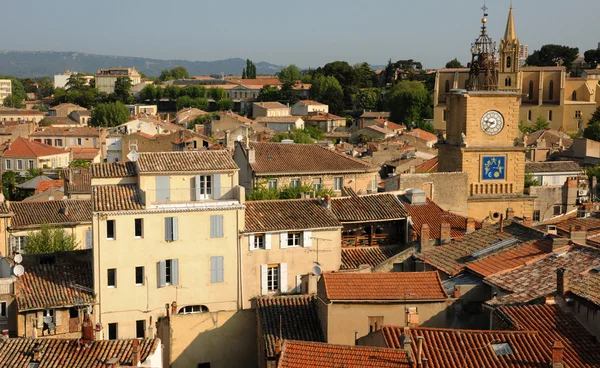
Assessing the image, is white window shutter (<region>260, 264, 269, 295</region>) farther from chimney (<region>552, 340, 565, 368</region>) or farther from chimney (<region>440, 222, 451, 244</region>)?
chimney (<region>552, 340, 565, 368</region>)

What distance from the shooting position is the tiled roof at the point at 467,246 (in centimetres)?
2727

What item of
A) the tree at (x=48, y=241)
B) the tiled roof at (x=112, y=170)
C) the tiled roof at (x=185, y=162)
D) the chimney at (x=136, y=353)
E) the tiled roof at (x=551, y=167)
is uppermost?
the tiled roof at (x=185, y=162)

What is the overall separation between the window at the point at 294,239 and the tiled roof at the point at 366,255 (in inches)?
68.0

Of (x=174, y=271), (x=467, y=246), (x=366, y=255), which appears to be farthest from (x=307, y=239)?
(x=467, y=246)

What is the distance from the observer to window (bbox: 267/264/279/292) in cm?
2977

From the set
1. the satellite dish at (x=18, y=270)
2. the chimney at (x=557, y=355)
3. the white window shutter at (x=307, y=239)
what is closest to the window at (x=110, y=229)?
the satellite dish at (x=18, y=270)

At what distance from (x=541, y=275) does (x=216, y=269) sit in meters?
10.5

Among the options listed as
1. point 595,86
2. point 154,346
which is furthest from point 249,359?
point 595,86

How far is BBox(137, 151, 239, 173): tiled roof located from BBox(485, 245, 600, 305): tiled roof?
1016 cm

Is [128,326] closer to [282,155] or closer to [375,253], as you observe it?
[375,253]

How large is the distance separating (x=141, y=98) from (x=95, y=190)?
15196cm

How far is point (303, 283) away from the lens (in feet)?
94.2

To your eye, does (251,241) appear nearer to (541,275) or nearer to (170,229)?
(170,229)

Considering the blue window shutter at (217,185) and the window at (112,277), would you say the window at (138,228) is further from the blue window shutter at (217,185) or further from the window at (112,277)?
the blue window shutter at (217,185)
